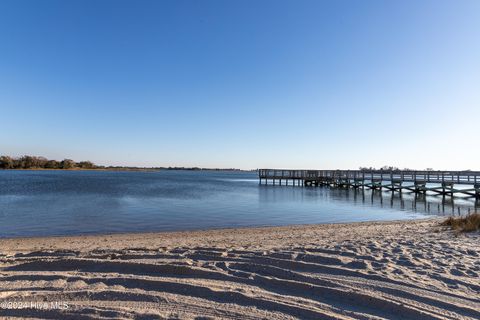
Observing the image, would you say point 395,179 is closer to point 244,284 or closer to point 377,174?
point 377,174

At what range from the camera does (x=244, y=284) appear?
4613 mm

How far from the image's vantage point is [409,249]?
7.16 meters

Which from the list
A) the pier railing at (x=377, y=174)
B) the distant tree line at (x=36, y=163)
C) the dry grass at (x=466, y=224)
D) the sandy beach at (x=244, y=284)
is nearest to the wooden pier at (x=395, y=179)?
the pier railing at (x=377, y=174)

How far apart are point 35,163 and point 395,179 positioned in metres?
159

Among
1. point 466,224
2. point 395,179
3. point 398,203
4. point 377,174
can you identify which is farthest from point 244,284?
point 377,174

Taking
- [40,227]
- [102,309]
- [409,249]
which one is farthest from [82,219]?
[409,249]

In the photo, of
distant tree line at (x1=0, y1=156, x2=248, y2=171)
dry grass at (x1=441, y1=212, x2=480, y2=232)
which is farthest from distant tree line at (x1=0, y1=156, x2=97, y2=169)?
dry grass at (x1=441, y1=212, x2=480, y2=232)

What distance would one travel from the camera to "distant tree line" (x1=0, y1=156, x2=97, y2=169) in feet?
458

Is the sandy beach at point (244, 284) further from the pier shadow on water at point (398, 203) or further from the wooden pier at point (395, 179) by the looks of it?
the wooden pier at point (395, 179)

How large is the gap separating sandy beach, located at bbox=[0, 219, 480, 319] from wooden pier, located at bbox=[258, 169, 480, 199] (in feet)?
96.6

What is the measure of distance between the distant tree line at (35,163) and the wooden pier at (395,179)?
134 meters

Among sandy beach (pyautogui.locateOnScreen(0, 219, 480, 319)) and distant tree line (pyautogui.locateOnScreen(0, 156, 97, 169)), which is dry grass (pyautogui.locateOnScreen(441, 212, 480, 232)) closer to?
sandy beach (pyautogui.locateOnScreen(0, 219, 480, 319))

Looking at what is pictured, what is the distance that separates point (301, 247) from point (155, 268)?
356cm

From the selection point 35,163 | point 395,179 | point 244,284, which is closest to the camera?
point 244,284
